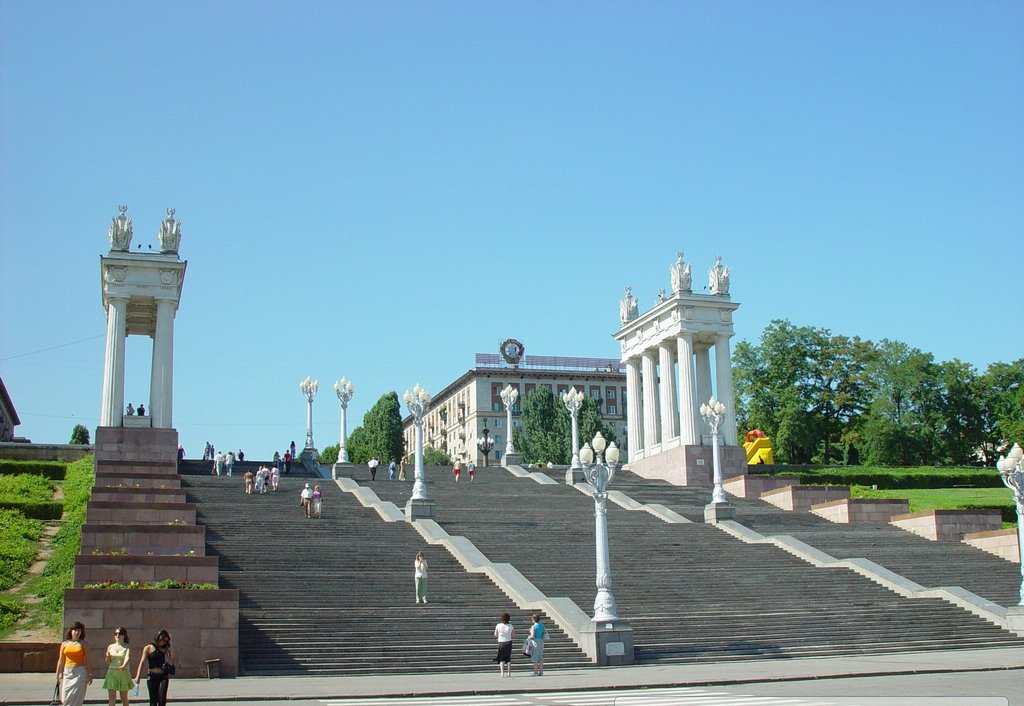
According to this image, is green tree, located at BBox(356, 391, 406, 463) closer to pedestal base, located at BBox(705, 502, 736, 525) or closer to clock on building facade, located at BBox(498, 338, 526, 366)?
clock on building facade, located at BBox(498, 338, 526, 366)

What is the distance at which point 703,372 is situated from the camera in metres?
61.8

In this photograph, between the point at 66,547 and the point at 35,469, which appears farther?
the point at 35,469

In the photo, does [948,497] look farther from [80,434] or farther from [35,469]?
[80,434]

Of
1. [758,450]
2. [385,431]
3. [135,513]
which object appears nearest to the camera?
[135,513]

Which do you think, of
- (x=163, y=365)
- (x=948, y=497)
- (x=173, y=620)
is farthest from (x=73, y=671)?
(x=948, y=497)

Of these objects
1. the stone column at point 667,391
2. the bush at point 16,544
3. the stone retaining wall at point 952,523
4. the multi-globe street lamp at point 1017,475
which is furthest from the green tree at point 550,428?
the bush at point 16,544

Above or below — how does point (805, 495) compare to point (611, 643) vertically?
above

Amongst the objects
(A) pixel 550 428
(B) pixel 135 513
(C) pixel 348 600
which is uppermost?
(A) pixel 550 428

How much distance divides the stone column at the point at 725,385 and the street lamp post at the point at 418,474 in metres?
21.0

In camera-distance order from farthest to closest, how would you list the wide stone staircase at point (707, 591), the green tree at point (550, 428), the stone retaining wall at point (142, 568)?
1. the green tree at point (550, 428)
2. the wide stone staircase at point (707, 591)
3. the stone retaining wall at point (142, 568)

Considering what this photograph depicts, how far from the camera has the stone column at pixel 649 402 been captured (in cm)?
6131

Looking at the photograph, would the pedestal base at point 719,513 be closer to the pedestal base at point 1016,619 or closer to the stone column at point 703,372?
the pedestal base at point 1016,619

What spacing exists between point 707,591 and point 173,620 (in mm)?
14421

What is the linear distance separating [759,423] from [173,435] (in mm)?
46241
